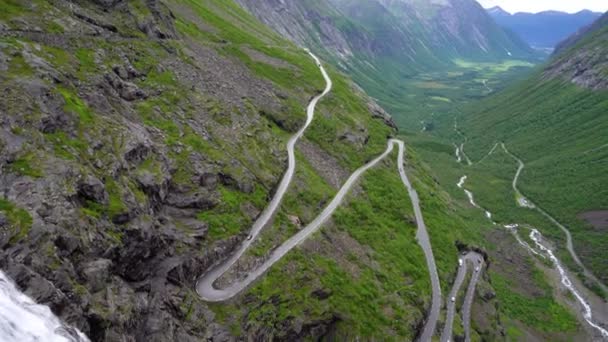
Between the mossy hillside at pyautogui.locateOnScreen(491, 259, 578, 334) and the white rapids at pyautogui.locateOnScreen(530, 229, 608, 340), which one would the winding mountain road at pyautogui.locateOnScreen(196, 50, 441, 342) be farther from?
the white rapids at pyautogui.locateOnScreen(530, 229, 608, 340)

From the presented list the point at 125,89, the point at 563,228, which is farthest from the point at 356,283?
the point at 563,228

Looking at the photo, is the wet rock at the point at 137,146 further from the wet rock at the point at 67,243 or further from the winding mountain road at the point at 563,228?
the winding mountain road at the point at 563,228

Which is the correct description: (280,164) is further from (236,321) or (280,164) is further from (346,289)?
(236,321)

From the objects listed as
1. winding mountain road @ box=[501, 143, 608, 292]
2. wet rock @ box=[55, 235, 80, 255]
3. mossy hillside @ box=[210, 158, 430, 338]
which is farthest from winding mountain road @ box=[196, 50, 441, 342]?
winding mountain road @ box=[501, 143, 608, 292]

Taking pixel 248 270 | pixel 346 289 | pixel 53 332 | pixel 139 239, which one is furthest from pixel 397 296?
pixel 53 332

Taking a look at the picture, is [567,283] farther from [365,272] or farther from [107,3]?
[107,3]

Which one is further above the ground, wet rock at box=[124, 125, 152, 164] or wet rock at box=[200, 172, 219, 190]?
wet rock at box=[124, 125, 152, 164]
